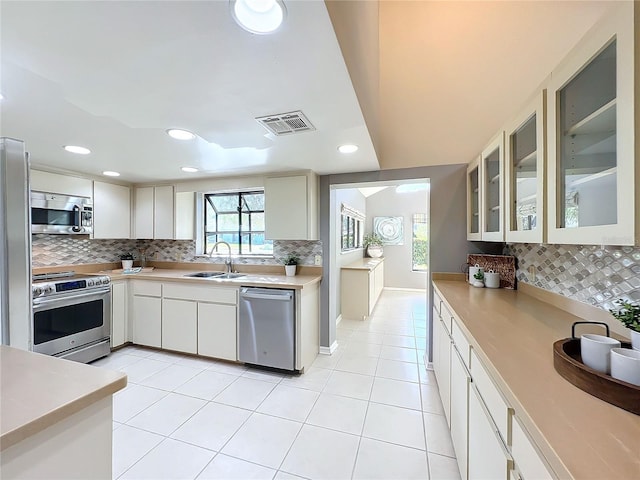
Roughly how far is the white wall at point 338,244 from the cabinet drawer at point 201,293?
1.15 m

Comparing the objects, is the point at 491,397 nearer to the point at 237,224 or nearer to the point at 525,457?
the point at 525,457

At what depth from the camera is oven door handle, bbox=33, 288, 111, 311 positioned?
7.85 feet

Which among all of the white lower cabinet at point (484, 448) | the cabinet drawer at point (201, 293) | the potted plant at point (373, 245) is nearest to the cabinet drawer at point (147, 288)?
the cabinet drawer at point (201, 293)

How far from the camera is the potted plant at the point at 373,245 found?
21.2 ft

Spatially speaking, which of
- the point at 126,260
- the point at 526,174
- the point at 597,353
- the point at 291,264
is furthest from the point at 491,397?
the point at 126,260

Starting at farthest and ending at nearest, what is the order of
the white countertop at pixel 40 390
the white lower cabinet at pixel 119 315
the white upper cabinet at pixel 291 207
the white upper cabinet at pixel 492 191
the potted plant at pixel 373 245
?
the potted plant at pixel 373 245 → the white lower cabinet at pixel 119 315 → the white upper cabinet at pixel 291 207 → the white upper cabinet at pixel 492 191 → the white countertop at pixel 40 390

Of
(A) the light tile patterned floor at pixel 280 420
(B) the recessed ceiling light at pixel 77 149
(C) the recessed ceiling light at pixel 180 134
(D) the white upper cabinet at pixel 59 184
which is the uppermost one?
(B) the recessed ceiling light at pixel 77 149

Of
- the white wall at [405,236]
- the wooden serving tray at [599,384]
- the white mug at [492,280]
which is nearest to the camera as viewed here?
the wooden serving tray at [599,384]

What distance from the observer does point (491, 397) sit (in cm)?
99

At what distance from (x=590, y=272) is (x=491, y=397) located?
1.02 meters

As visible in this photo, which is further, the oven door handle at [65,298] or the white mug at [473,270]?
the white mug at [473,270]

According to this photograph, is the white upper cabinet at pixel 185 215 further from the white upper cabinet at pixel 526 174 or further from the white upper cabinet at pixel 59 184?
the white upper cabinet at pixel 526 174

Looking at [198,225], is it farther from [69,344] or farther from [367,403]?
[367,403]

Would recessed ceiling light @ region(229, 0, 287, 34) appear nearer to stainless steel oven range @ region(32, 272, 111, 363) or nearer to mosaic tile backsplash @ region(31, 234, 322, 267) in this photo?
mosaic tile backsplash @ region(31, 234, 322, 267)
